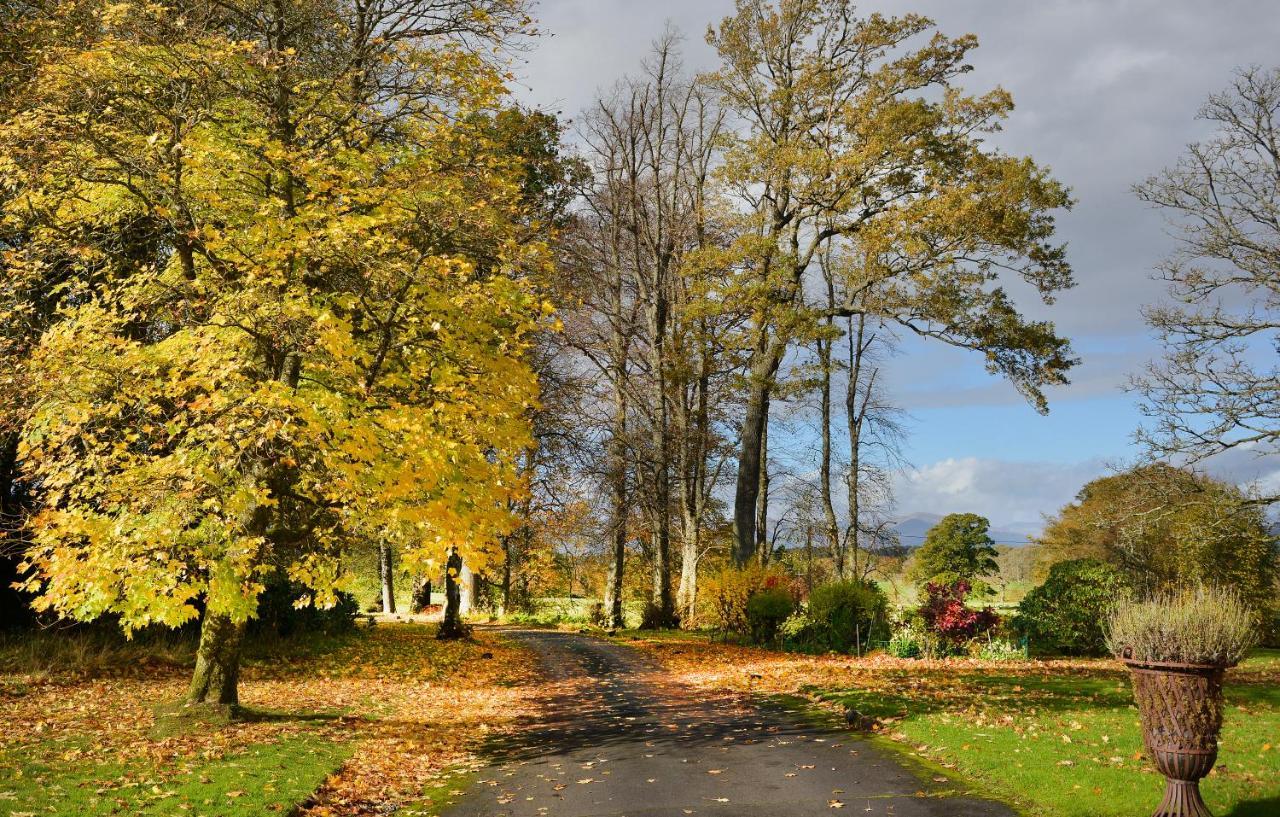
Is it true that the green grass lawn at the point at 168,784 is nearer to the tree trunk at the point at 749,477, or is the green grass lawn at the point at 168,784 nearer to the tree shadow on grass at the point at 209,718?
the tree shadow on grass at the point at 209,718

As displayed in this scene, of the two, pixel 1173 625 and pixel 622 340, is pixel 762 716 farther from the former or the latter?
pixel 622 340

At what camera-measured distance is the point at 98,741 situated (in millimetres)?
9688

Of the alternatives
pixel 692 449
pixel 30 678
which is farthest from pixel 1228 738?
pixel 692 449

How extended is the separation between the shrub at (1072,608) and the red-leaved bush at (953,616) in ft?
4.65

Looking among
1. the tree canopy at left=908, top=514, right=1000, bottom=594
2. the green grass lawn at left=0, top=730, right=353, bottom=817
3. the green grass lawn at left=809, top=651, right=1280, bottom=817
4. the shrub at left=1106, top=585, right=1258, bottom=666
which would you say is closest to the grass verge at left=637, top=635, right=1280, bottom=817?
the green grass lawn at left=809, top=651, right=1280, bottom=817

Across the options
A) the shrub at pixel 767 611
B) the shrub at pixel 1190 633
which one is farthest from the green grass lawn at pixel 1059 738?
the shrub at pixel 767 611

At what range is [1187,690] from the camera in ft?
21.2

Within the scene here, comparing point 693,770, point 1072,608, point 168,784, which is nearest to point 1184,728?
point 693,770

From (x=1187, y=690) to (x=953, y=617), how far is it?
1358 cm

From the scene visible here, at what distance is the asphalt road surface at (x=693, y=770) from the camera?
25.3 ft

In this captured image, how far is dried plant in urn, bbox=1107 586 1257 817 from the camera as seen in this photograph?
6410 mm

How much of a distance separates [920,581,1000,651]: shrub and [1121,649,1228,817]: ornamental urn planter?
1336cm

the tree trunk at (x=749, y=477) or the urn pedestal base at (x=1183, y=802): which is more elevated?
the tree trunk at (x=749, y=477)

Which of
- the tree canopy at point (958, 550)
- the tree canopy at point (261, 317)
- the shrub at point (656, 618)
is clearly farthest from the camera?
the tree canopy at point (958, 550)
